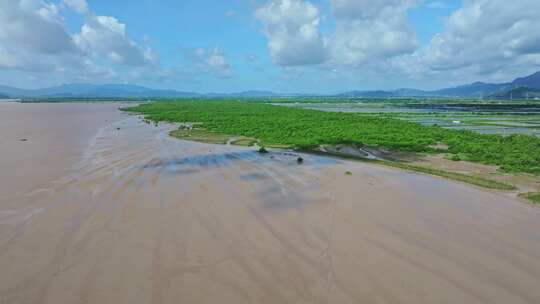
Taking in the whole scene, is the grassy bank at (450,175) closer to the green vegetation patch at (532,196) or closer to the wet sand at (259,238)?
the green vegetation patch at (532,196)

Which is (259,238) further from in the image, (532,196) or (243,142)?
(243,142)

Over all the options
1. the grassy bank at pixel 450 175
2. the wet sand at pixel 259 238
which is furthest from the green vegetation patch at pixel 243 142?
the wet sand at pixel 259 238

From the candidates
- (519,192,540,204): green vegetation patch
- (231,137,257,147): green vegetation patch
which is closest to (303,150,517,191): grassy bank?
(519,192,540,204): green vegetation patch

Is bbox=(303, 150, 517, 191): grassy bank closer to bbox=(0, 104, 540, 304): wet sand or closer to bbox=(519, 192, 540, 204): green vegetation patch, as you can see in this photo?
bbox=(519, 192, 540, 204): green vegetation patch

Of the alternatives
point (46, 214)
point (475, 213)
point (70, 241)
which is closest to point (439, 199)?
point (475, 213)

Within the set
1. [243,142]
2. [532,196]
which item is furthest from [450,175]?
[243,142]
